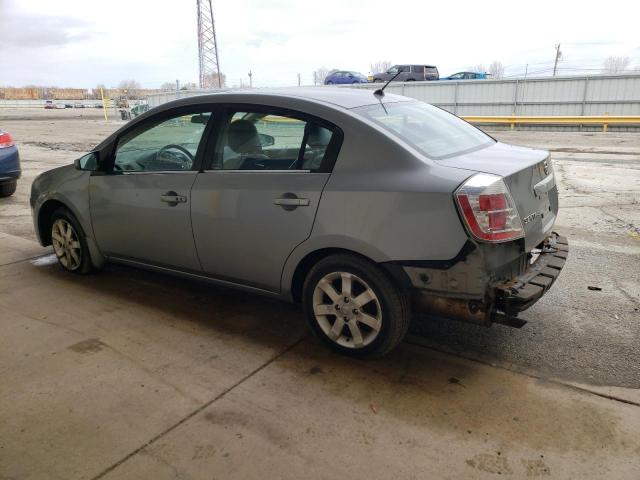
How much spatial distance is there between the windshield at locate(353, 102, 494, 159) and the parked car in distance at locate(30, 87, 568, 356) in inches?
0.6

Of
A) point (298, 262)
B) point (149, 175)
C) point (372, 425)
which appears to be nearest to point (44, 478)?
point (372, 425)

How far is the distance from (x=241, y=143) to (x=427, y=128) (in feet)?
4.25

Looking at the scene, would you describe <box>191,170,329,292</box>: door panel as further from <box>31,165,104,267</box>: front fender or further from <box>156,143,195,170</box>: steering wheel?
<box>31,165,104,267</box>: front fender

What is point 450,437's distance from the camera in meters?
2.53

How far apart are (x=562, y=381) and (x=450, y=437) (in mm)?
899

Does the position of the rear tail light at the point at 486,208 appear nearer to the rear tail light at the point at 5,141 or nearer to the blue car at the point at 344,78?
the rear tail light at the point at 5,141

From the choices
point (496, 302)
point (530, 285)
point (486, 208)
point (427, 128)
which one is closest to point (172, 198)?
point (427, 128)

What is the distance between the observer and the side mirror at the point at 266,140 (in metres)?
3.55

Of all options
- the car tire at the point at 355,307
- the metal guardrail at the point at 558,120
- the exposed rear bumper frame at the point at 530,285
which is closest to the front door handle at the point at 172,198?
the car tire at the point at 355,307

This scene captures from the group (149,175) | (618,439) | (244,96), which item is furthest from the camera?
(149,175)

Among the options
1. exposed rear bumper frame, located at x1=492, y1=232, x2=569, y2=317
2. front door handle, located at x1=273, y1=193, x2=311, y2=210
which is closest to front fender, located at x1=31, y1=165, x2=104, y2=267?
front door handle, located at x1=273, y1=193, x2=311, y2=210

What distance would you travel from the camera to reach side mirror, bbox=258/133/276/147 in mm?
3547

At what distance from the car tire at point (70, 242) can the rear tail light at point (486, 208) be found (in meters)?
3.41

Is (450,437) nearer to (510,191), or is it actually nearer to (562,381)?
(562,381)
